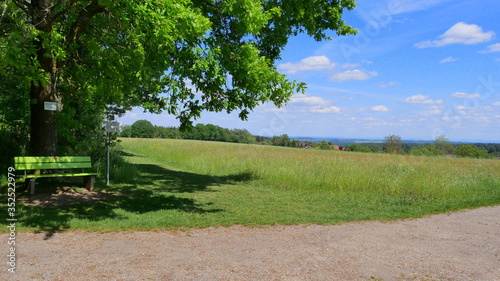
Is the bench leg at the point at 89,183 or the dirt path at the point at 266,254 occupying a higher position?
the bench leg at the point at 89,183

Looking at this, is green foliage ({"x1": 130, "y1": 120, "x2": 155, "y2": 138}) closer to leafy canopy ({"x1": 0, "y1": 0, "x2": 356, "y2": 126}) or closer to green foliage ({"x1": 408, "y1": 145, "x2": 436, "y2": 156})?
green foliage ({"x1": 408, "y1": 145, "x2": 436, "y2": 156})

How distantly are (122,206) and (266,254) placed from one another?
4.84m

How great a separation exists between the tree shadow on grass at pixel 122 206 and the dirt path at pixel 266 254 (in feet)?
2.85

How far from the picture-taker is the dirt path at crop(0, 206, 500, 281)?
4410 mm

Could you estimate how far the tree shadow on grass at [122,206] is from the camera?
682 centimetres

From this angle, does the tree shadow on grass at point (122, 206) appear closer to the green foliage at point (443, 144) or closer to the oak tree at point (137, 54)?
the oak tree at point (137, 54)

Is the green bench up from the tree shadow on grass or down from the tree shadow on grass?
up

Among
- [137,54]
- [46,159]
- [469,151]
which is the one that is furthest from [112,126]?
[469,151]

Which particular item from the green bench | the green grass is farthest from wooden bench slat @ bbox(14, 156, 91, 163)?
the green grass

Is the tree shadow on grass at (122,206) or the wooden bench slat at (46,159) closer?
the tree shadow on grass at (122,206)

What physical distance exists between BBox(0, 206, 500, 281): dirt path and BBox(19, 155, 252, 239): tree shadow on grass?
0.87 meters

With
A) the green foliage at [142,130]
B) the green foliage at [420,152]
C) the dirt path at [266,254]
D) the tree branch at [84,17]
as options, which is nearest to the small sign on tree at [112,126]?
the tree branch at [84,17]

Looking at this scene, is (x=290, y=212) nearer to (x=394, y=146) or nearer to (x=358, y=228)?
(x=358, y=228)

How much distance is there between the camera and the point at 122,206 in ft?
28.4
